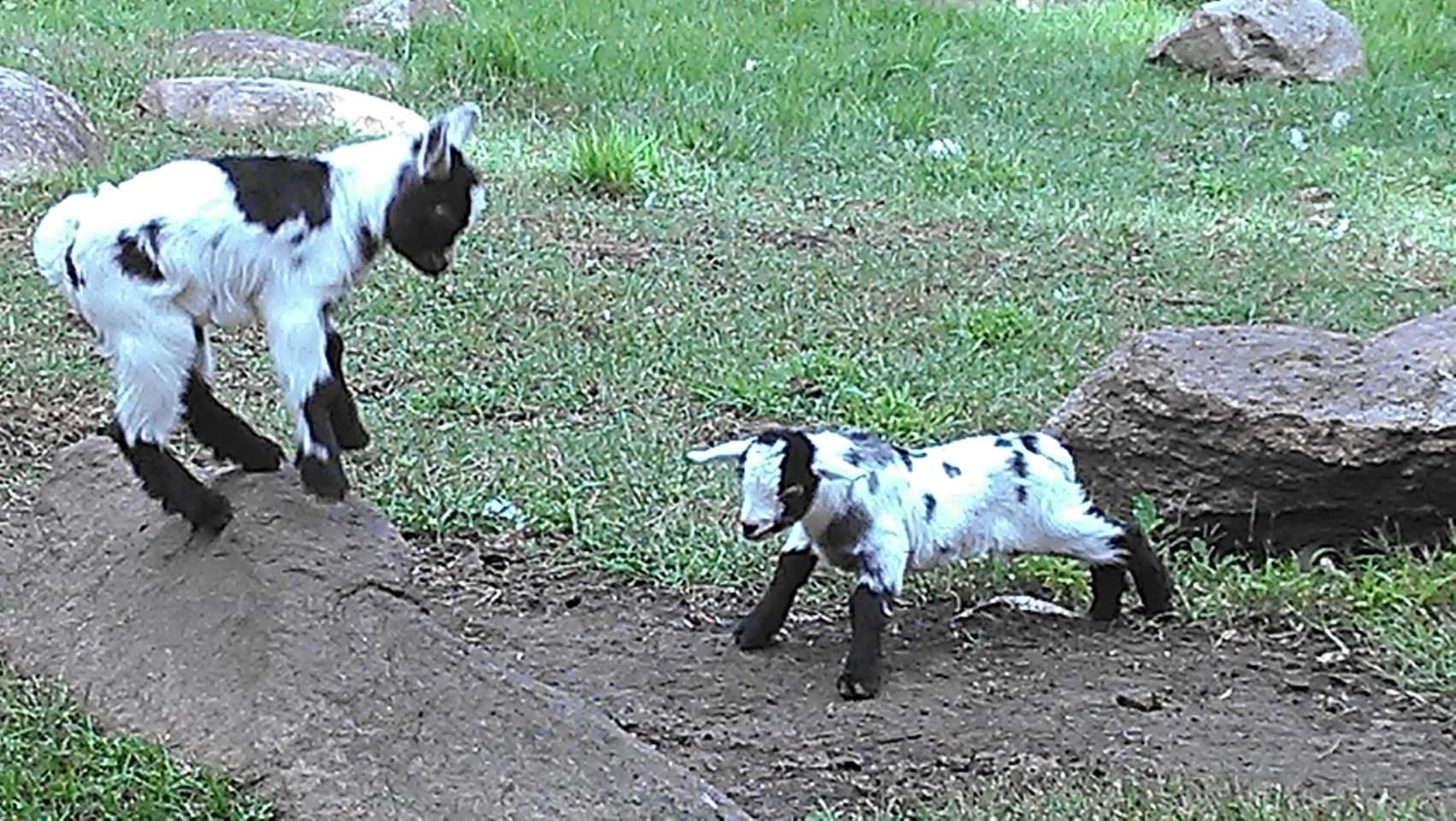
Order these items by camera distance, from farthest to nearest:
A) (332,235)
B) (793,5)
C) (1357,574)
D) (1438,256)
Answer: (793,5) → (1438,256) → (1357,574) → (332,235)

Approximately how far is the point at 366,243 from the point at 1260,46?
1053 cm

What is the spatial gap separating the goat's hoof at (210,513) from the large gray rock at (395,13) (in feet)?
30.5

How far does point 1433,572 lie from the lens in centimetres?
585

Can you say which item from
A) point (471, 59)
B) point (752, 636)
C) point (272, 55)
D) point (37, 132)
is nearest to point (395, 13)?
point (272, 55)

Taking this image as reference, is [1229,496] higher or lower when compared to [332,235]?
lower

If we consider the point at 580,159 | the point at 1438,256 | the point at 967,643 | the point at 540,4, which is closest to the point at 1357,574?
the point at 967,643

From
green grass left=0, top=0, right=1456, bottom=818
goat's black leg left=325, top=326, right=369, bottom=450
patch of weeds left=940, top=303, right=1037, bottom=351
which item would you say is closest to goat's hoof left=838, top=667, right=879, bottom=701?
green grass left=0, top=0, right=1456, bottom=818

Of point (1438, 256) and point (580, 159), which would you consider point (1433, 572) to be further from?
point (580, 159)

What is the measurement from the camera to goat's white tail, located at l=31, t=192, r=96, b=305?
14.8ft

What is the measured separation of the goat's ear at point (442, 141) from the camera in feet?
14.4

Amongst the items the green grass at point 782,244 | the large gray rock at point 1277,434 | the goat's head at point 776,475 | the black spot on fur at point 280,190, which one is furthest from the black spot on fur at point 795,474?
the large gray rock at point 1277,434

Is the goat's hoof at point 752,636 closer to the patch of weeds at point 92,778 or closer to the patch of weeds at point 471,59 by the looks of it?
the patch of weeds at point 92,778

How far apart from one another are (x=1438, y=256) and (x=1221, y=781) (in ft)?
19.0

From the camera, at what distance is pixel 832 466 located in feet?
16.8
